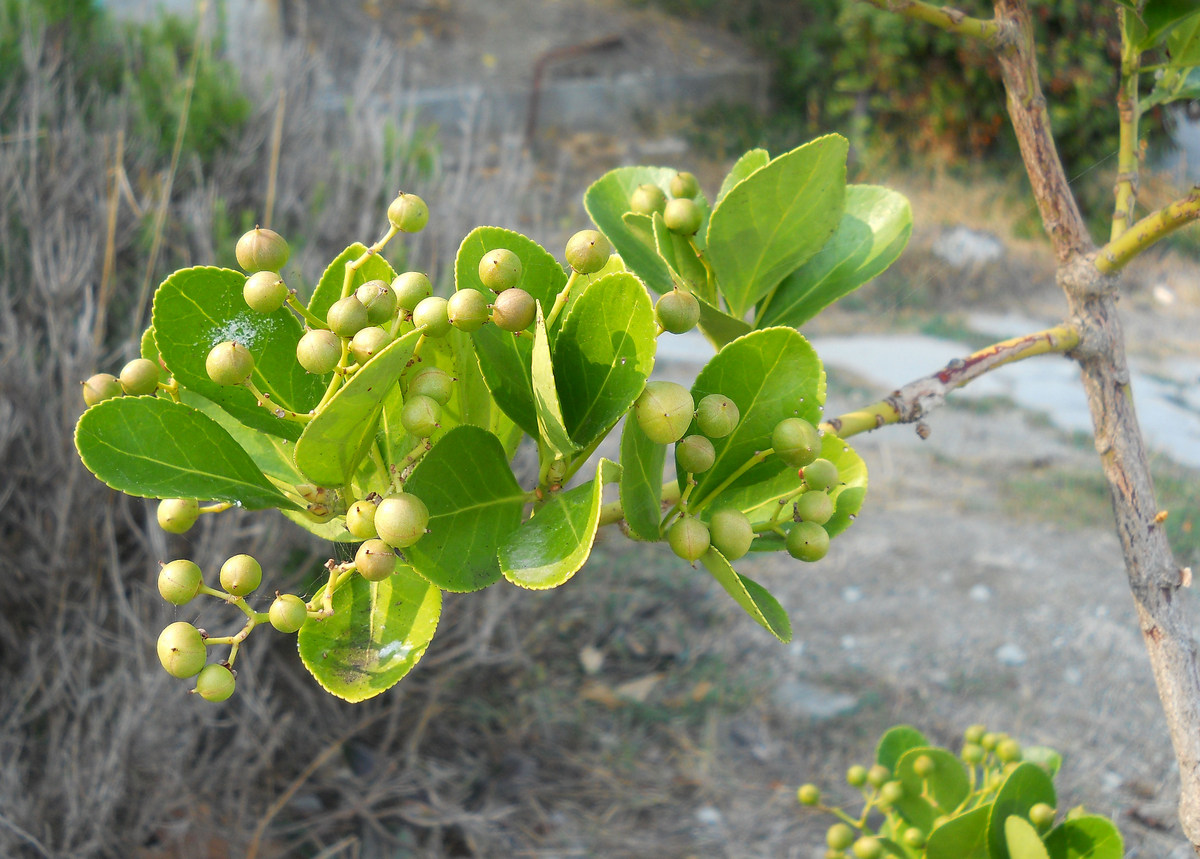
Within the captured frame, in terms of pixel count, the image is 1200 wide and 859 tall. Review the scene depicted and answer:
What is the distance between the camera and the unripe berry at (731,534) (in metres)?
0.40

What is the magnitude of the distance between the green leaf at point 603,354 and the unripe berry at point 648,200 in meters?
0.17

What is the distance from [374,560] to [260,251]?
0.15 metres

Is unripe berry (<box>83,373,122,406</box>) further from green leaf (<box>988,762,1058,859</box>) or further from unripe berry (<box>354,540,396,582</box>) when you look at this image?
green leaf (<box>988,762,1058,859</box>)

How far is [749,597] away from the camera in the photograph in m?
0.36

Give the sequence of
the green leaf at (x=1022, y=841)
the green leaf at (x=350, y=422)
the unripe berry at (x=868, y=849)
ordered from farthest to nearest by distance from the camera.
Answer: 1. the unripe berry at (x=868, y=849)
2. the green leaf at (x=1022, y=841)
3. the green leaf at (x=350, y=422)

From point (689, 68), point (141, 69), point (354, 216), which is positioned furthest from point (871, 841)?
→ point (689, 68)

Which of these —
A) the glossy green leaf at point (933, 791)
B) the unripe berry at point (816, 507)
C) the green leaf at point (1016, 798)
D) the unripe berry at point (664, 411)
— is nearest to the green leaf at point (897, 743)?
the glossy green leaf at point (933, 791)

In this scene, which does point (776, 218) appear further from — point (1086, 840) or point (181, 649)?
point (1086, 840)

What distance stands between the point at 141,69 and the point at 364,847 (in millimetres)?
1898

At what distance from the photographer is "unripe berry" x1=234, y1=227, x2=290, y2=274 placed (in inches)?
15.8

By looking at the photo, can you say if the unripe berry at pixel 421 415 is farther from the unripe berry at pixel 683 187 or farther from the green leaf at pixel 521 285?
the unripe berry at pixel 683 187

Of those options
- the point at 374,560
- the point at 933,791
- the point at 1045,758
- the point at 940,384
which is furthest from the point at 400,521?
the point at 1045,758

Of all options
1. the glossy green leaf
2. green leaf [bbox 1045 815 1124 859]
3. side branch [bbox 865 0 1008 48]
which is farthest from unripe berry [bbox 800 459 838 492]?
the glossy green leaf

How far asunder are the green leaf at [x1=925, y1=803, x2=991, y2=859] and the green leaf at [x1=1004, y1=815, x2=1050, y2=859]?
5cm
